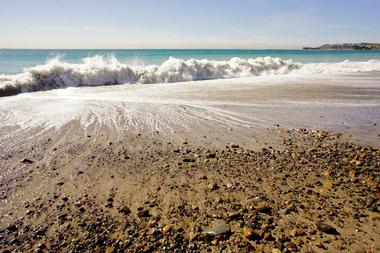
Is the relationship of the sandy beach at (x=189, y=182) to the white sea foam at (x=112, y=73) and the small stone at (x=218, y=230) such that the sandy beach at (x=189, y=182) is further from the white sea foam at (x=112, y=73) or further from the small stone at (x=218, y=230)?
the white sea foam at (x=112, y=73)

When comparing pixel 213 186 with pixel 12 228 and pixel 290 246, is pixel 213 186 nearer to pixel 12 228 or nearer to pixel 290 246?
pixel 290 246

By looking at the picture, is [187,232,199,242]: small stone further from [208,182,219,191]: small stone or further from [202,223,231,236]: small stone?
[208,182,219,191]: small stone

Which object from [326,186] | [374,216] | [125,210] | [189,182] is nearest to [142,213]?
[125,210]

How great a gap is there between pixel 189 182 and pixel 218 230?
1314 millimetres

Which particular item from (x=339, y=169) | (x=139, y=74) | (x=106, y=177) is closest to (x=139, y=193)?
(x=106, y=177)

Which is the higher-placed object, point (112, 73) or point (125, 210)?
point (112, 73)

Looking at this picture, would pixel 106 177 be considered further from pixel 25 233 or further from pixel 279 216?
pixel 279 216

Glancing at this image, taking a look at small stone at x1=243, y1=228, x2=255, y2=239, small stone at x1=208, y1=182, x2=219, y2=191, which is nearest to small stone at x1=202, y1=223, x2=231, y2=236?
small stone at x1=243, y1=228, x2=255, y2=239

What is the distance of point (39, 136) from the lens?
6.72 m

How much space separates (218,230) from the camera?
11.1 ft

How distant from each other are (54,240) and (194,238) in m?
1.45

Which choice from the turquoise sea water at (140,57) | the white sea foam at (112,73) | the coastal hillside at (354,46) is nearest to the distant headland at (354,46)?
the coastal hillside at (354,46)

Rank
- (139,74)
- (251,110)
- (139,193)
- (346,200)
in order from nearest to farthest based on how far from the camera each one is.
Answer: (346,200), (139,193), (251,110), (139,74)

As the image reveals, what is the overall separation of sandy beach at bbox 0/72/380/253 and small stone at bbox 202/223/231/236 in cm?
2
